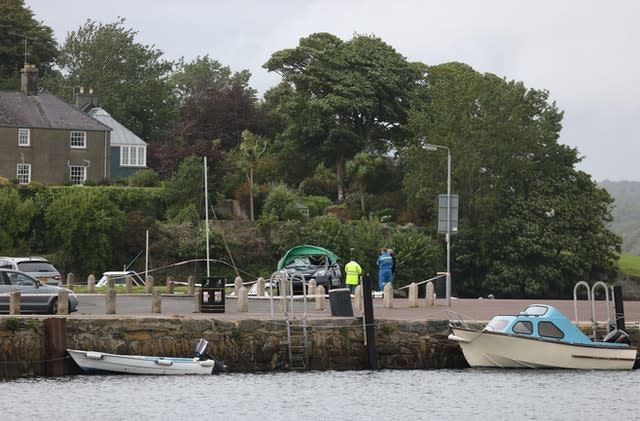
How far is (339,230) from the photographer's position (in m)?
87.1

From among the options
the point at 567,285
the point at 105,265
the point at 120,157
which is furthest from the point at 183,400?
the point at 120,157

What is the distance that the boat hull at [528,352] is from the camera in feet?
134

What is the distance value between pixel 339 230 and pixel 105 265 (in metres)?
15.2

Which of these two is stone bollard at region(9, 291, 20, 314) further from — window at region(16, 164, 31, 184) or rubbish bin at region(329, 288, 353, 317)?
window at region(16, 164, 31, 184)

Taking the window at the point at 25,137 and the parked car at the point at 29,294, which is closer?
the parked car at the point at 29,294

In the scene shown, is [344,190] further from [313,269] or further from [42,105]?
[313,269]

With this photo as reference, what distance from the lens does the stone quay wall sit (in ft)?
124

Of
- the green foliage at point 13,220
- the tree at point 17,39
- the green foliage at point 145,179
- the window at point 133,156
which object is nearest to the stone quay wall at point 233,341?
the green foliage at point 13,220

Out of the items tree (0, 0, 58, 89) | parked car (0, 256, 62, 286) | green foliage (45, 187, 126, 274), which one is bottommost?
parked car (0, 256, 62, 286)

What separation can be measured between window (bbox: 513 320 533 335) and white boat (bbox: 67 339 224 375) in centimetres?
911

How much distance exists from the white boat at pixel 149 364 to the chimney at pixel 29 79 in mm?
57901

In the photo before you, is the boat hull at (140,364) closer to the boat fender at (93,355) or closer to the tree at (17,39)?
the boat fender at (93,355)

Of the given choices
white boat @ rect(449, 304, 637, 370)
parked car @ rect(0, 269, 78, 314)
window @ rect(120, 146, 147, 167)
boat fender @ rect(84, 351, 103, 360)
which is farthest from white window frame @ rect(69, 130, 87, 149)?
boat fender @ rect(84, 351, 103, 360)

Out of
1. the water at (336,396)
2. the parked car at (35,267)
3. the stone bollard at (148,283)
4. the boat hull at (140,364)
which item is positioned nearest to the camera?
the water at (336,396)
